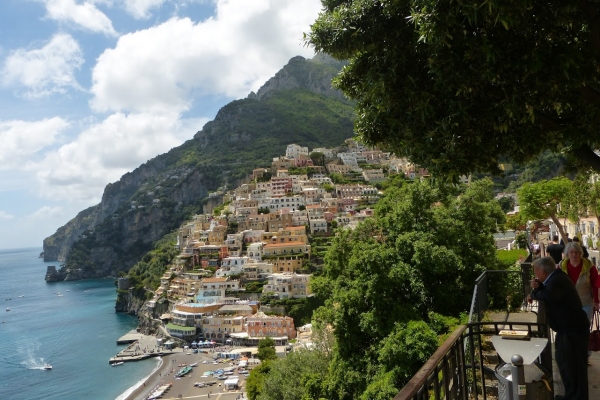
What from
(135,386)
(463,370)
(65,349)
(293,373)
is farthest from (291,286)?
(463,370)

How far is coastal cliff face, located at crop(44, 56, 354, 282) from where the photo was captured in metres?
122

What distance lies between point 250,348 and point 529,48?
45.7 metres

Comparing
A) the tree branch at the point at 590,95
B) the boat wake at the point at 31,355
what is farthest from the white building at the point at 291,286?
the tree branch at the point at 590,95

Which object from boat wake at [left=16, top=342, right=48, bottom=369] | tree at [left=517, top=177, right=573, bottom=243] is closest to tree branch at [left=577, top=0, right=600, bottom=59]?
tree at [left=517, top=177, right=573, bottom=243]

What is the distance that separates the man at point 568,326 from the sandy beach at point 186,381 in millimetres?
32069

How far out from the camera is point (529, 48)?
3.33 meters

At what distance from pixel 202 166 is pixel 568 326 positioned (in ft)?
420

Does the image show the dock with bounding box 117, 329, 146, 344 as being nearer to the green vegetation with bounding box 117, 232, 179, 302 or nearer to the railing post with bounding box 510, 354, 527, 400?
the green vegetation with bounding box 117, 232, 179, 302

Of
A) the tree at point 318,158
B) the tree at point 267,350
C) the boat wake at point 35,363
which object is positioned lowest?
the boat wake at point 35,363

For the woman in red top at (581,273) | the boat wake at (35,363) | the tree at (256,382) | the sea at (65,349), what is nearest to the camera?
the woman in red top at (581,273)

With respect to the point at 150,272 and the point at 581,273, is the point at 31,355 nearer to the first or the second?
the point at 150,272

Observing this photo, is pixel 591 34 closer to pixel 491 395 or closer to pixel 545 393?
pixel 545 393

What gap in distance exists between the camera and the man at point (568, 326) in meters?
3.64

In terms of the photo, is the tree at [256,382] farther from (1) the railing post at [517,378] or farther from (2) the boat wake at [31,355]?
(2) the boat wake at [31,355]
